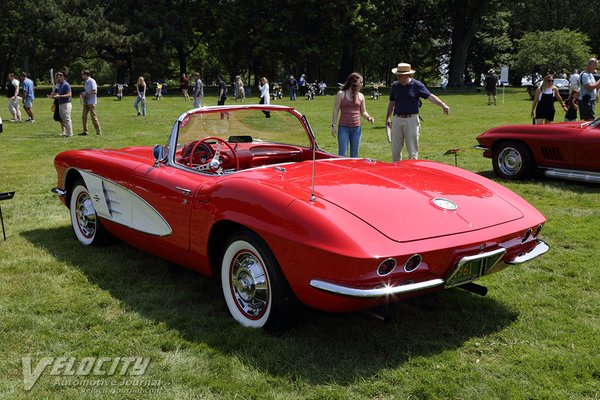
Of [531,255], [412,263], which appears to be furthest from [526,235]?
[412,263]

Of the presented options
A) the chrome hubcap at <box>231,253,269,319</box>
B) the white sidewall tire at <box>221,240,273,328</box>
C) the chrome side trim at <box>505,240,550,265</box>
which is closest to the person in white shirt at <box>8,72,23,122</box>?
the white sidewall tire at <box>221,240,273,328</box>

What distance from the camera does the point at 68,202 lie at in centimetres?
591

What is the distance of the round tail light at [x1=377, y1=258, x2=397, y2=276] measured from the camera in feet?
10.2

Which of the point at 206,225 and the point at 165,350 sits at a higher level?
the point at 206,225

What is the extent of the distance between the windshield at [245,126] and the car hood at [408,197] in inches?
30.2

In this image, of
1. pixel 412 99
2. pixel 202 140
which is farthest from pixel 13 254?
pixel 412 99

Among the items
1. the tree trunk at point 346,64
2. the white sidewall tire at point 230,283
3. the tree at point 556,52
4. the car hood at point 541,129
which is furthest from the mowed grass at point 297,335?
the tree trunk at point 346,64

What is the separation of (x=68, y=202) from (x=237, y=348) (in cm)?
321

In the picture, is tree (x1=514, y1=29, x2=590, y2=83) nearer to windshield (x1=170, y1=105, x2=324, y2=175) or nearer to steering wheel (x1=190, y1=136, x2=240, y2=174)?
windshield (x1=170, y1=105, x2=324, y2=175)

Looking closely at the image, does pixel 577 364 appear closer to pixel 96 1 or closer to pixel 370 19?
pixel 370 19

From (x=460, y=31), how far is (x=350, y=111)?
1651 inches

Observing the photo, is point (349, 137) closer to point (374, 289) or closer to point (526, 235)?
point (526, 235)

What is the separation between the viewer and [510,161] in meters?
8.87

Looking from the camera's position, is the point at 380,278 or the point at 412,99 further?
the point at 412,99
